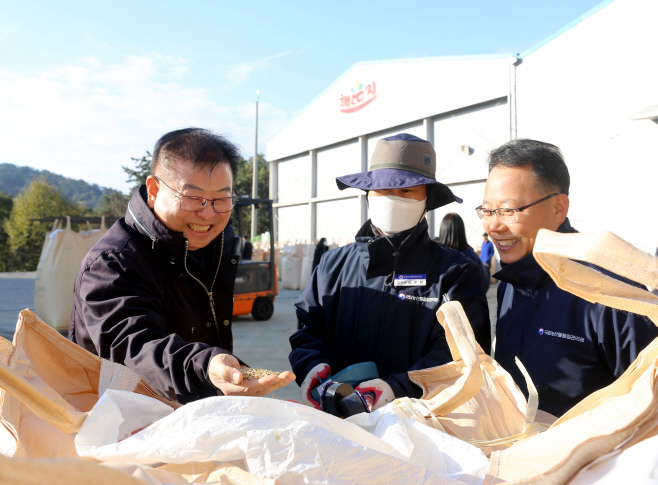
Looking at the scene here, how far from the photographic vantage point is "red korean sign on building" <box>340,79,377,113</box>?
803 inches

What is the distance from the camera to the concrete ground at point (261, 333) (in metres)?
5.66

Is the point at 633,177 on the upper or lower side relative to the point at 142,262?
upper

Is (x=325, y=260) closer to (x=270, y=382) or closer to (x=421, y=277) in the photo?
(x=421, y=277)

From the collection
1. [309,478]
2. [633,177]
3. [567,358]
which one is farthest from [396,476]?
[633,177]

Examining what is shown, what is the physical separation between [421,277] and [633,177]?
11196 millimetres

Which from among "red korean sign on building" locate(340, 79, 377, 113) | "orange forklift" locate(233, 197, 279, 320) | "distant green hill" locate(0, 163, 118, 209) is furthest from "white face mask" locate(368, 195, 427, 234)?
"distant green hill" locate(0, 163, 118, 209)

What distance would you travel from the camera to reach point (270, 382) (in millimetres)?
1000

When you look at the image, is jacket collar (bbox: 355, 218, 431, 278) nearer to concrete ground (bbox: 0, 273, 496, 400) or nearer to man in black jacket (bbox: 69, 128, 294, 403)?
Result: man in black jacket (bbox: 69, 128, 294, 403)

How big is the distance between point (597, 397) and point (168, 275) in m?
1.37

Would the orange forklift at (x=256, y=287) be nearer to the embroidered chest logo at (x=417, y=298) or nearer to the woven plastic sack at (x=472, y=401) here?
the embroidered chest logo at (x=417, y=298)

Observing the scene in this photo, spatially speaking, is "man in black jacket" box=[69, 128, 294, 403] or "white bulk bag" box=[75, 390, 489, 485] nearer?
"white bulk bag" box=[75, 390, 489, 485]

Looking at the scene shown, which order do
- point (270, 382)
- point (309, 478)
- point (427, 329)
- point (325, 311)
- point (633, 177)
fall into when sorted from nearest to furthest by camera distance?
point (309, 478)
point (270, 382)
point (427, 329)
point (325, 311)
point (633, 177)

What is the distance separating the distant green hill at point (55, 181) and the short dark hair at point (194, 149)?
418 feet

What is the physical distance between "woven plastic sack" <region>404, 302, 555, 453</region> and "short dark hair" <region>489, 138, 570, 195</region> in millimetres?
890
